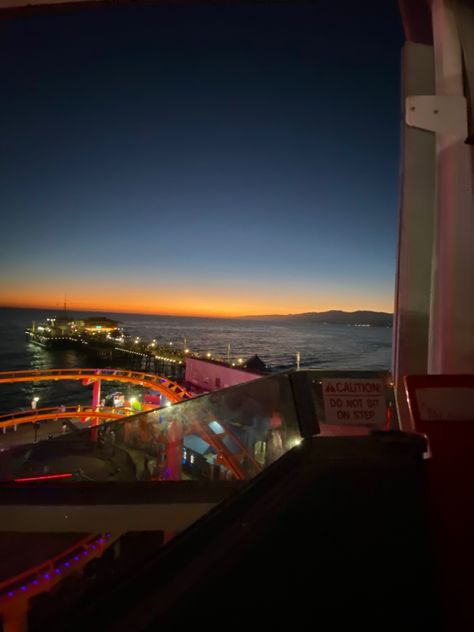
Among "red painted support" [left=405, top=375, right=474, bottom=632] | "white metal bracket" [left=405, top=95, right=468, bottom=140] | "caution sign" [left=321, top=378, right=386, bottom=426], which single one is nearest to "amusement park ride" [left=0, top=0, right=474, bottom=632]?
"red painted support" [left=405, top=375, right=474, bottom=632]

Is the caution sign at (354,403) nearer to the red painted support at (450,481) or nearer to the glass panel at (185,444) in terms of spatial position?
the glass panel at (185,444)

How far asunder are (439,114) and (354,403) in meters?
3.07

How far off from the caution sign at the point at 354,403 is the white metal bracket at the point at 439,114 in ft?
8.95

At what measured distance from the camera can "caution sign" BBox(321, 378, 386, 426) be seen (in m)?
2.39

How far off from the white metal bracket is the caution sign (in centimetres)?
273

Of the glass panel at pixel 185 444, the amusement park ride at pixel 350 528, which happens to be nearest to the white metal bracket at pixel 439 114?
the amusement park ride at pixel 350 528

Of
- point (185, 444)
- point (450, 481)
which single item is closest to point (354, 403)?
point (450, 481)

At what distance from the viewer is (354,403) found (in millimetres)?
2420

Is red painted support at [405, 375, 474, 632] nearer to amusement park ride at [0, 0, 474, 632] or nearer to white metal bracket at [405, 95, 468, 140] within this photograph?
amusement park ride at [0, 0, 474, 632]

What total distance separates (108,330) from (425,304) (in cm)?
10924

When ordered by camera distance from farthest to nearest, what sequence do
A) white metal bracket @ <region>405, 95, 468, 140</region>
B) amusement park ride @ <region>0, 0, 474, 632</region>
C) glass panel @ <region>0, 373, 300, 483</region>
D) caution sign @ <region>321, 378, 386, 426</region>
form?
white metal bracket @ <region>405, 95, 468, 140</region>
glass panel @ <region>0, 373, 300, 483</region>
caution sign @ <region>321, 378, 386, 426</region>
amusement park ride @ <region>0, 0, 474, 632</region>

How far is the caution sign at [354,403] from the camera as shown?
7.86 ft

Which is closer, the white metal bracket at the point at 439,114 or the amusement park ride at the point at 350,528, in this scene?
the amusement park ride at the point at 350,528

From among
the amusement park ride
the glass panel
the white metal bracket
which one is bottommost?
the glass panel
